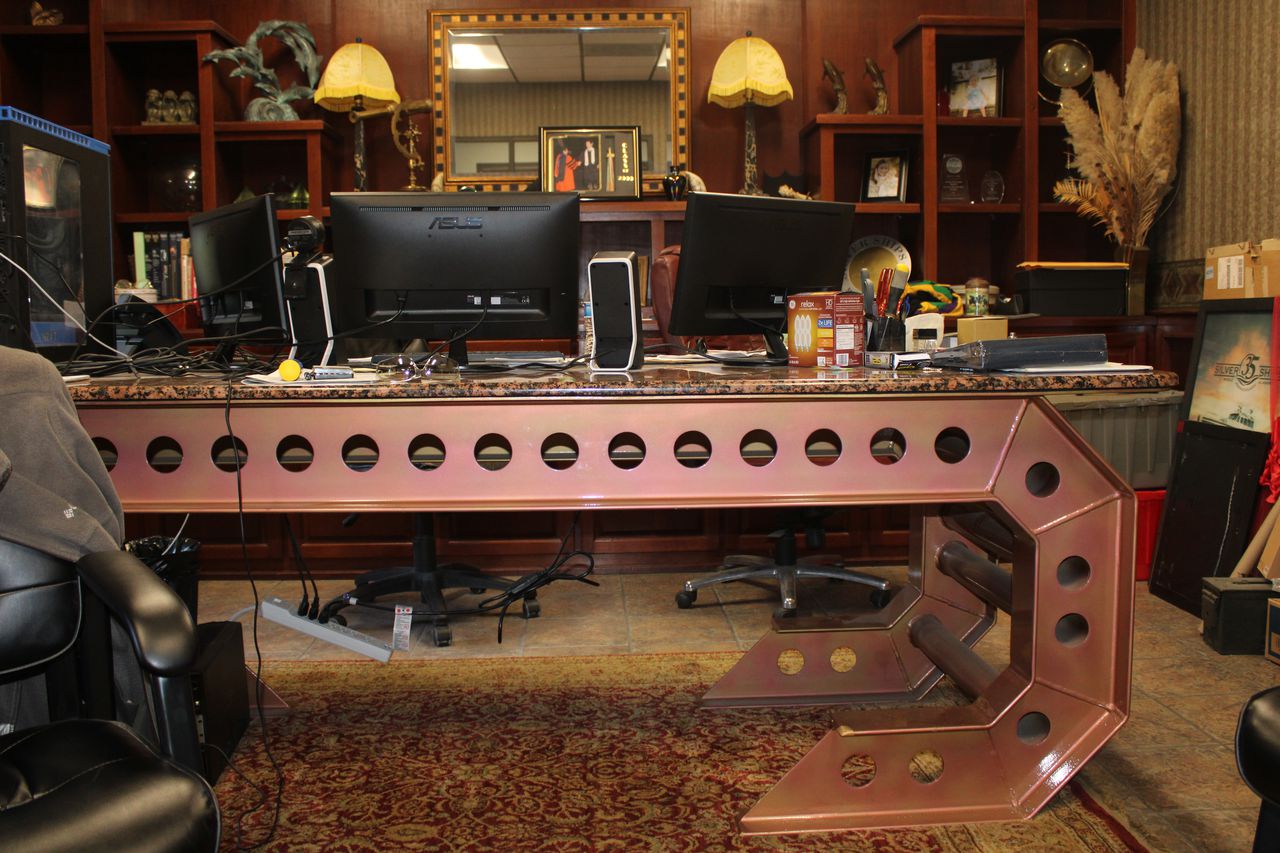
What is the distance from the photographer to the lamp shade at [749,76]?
3.91 metres

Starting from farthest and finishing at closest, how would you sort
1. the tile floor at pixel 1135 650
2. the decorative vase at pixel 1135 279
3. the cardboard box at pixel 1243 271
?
the decorative vase at pixel 1135 279 < the cardboard box at pixel 1243 271 < the tile floor at pixel 1135 650

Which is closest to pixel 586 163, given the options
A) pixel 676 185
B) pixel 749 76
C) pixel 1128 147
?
pixel 676 185

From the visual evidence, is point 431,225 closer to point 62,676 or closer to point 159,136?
point 62,676

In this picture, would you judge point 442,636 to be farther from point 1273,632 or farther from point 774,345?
point 1273,632

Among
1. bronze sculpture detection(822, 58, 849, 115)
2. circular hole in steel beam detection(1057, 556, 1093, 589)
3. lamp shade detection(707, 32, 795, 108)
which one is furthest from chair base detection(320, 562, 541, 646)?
bronze sculpture detection(822, 58, 849, 115)

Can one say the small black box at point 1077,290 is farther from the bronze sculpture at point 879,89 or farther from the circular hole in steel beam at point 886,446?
the circular hole in steel beam at point 886,446

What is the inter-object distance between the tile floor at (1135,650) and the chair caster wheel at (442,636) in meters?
0.02

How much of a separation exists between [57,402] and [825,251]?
1.69 meters

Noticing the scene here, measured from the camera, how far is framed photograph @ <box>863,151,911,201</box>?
4.05 meters

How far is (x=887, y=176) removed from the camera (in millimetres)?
4066

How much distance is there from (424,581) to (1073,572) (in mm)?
1921

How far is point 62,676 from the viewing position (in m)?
1.33

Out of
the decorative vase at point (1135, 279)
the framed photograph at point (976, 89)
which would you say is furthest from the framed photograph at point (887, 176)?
the decorative vase at point (1135, 279)

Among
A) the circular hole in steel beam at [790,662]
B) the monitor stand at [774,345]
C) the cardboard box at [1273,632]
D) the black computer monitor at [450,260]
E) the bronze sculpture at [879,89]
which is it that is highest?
the bronze sculpture at [879,89]
